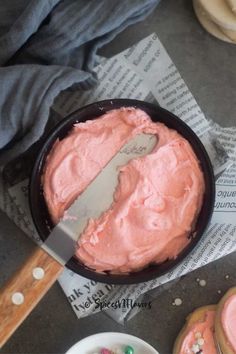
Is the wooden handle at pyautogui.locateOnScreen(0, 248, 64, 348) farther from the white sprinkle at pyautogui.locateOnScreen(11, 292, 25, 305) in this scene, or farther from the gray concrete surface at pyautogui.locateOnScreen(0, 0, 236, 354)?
the gray concrete surface at pyautogui.locateOnScreen(0, 0, 236, 354)

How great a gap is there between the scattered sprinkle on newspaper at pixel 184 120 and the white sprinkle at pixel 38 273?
0.11 metres

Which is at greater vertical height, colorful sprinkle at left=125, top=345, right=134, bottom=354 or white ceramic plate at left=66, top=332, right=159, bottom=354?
white ceramic plate at left=66, top=332, right=159, bottom=354

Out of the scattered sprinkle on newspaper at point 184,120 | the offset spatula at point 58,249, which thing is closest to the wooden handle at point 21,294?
the offset spatula at point 58,249

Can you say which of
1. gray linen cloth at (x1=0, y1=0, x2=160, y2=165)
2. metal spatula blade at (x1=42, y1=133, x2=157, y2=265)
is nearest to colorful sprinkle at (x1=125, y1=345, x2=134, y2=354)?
metal spatula blade at (x1=42, y1=133, x2=157, y2=265)

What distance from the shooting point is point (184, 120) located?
772 mm

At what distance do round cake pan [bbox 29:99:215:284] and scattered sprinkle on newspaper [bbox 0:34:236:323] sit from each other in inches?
1.8

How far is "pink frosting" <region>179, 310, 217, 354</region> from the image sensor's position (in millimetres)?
709

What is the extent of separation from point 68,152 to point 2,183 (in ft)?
0.35

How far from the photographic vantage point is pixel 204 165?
0.71m

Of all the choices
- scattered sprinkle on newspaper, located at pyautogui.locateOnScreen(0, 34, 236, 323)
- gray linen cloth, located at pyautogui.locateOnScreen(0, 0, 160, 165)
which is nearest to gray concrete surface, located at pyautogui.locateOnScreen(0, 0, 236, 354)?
scattered sprinkle on newspaper, located at pyautogui.locateOnScreen(0, 34, 236, 323)

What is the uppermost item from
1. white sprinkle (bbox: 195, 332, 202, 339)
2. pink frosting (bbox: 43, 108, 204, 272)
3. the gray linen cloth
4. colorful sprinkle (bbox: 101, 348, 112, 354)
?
the gray linen cloth

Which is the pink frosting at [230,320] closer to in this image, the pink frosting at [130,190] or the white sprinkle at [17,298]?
the pink frosting at [130,190]

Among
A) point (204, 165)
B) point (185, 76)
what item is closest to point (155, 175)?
point (204, 165)

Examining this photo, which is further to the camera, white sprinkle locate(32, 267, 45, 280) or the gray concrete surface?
the gray concrete surface
